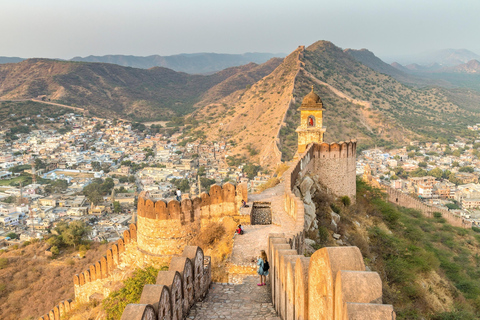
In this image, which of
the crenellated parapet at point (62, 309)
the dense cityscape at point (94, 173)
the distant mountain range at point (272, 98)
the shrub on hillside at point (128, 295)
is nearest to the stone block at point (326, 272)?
the shrub on hillside at point (128, 295)

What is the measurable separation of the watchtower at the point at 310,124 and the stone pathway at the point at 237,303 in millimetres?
12073

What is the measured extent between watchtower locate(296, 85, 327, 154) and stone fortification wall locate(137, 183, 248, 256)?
29.0 feet

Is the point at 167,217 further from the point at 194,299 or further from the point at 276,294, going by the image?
the point at 276,294

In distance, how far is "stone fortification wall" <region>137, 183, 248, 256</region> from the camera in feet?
34.4

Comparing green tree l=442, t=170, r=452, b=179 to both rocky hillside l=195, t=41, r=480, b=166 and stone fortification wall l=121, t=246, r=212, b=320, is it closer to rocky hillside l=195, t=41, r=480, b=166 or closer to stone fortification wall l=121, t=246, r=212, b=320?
rocky hillside l=195, t=41, r=480, b=166

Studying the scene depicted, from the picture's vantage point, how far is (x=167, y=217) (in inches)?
413

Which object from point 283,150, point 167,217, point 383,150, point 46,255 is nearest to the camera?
point 167,217

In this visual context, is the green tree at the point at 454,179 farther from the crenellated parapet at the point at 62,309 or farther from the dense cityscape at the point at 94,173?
the crenellated parapet at the point at 62,309

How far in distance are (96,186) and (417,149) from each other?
51504mm

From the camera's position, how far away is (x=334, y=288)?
342 cm

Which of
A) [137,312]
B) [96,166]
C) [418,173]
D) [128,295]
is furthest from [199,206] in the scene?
[96,166]

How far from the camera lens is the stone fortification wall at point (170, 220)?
10.5 m

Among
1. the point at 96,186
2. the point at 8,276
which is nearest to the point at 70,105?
the point at 96,186

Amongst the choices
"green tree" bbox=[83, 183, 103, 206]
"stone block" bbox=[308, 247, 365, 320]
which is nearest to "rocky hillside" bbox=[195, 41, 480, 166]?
"green tree" bbox=[83, 183, 103, 206]
